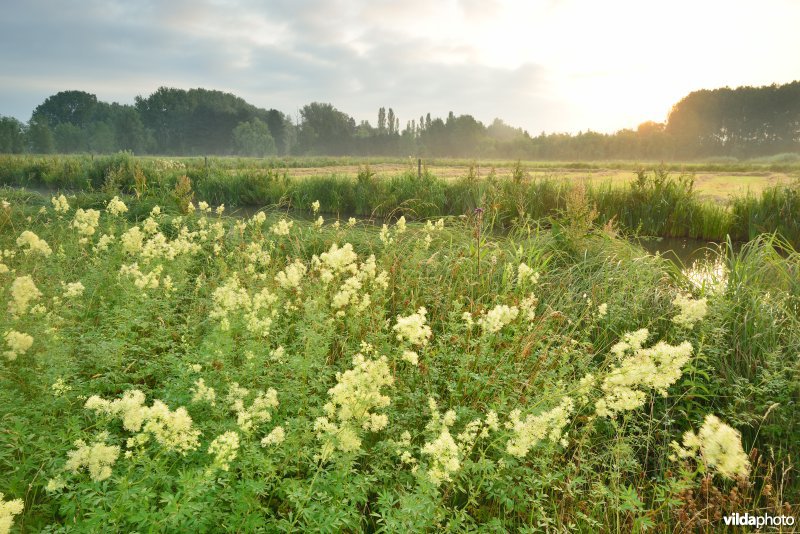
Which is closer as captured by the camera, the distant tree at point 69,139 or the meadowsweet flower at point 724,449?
the meadowsweet flower at point 724,449

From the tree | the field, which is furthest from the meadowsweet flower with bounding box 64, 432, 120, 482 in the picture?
the tree

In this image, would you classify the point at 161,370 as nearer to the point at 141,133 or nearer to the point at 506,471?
the point at 506,471

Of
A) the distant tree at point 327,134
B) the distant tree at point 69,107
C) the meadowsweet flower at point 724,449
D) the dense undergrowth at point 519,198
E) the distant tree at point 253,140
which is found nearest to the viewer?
the meadowsweet flower at point 724,449

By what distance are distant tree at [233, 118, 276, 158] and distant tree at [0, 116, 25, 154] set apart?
108 ft

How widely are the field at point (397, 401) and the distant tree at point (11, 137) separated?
71.9 metres

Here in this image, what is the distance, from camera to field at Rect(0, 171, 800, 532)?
2.19m

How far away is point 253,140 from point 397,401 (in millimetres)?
90476

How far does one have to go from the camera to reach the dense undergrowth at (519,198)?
431 inches

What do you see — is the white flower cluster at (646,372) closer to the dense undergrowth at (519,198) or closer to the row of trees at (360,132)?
the dense undergrowth at (519,198)

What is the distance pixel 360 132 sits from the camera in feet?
333

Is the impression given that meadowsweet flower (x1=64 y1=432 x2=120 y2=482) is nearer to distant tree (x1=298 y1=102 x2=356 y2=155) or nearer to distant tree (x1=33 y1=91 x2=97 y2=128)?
distant tree (x1=298 y1=102 x2=356 y2=155)

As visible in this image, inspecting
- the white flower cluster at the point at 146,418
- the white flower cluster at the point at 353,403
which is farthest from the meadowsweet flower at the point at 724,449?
the white flower cluster at the point at 146,418

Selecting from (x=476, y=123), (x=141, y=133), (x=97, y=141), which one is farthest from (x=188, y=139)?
(x=476, y=123)

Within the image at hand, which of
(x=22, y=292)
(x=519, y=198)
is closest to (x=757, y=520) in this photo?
(x=22, y=292)
